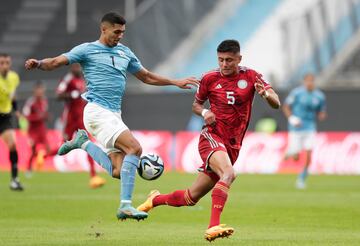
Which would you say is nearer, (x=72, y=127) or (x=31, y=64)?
(x=31, y=64)

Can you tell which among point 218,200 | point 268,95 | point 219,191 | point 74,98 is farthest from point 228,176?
point 74,98

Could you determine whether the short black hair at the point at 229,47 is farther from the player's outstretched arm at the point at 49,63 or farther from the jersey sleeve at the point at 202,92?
the player's outstretched arm at the point at 49,63

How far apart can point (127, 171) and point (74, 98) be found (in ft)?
33.6

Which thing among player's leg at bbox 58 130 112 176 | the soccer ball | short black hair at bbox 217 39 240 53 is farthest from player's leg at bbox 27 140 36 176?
short black hair at bbox 217 39 240 53

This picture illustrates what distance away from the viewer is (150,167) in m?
11.6

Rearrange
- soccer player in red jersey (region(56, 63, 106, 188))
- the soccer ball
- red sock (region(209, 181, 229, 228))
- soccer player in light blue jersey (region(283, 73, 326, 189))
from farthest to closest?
soccer player in light blue jersey (region(283, 73, 326, 189)) → soccer player in red jersey (region(56, 63, 106, 188)) → the soccer ball → red sock (region(209, 181, 229, 228))

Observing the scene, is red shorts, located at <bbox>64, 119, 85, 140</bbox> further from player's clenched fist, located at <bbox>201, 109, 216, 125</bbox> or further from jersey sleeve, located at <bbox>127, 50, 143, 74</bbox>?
player's clenched fist, located at <bbox>201, 109, 216, 125</bbox>

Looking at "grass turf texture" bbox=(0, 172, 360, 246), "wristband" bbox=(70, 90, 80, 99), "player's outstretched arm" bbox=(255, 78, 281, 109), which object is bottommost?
"grass turf texture" bbox=(0, 172, 360, 246)

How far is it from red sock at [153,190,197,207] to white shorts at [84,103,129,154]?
867mm

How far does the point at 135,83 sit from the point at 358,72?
703 centimetres

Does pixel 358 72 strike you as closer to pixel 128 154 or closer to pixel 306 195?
pixel 306 195

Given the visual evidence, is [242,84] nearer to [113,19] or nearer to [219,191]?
[219,191]

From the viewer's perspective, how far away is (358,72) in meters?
29.3

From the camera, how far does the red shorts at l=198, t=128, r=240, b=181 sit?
1111 centimetres
